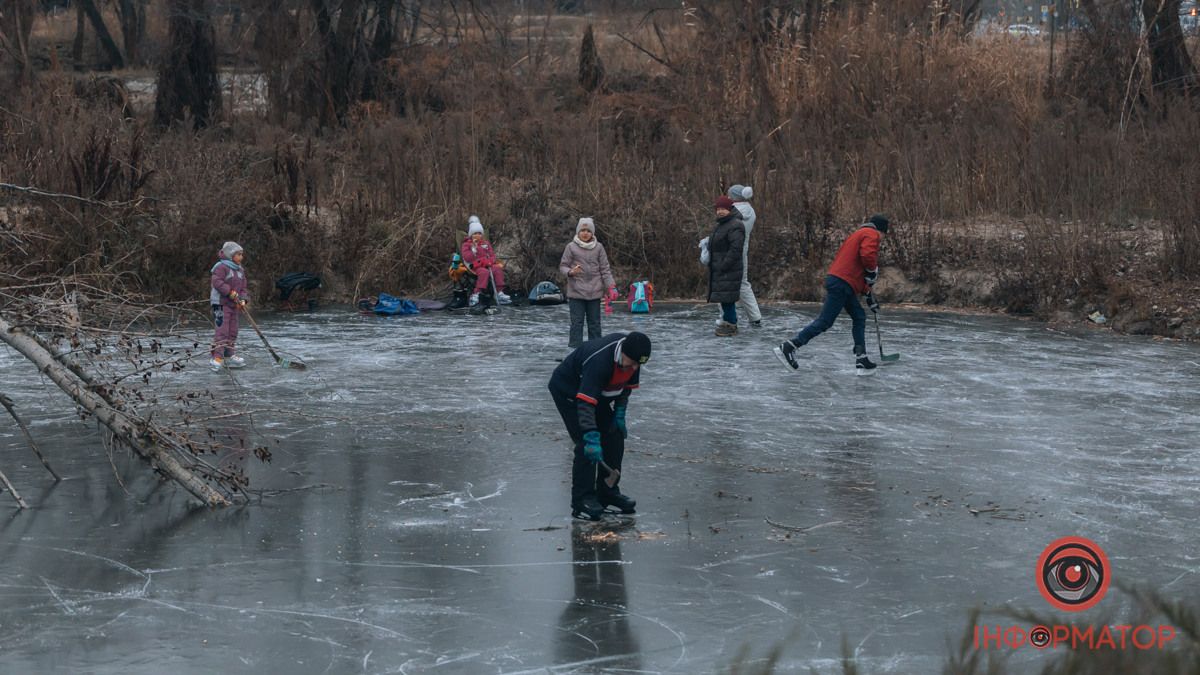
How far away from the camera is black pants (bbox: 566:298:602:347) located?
14984 millimetres

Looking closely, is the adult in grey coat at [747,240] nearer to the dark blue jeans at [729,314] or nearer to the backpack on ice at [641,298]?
the dark blue jeans at [729,314]

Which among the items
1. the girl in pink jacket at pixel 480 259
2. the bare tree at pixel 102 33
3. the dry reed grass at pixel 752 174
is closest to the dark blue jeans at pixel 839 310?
the dry reed grass at pixel 752 174

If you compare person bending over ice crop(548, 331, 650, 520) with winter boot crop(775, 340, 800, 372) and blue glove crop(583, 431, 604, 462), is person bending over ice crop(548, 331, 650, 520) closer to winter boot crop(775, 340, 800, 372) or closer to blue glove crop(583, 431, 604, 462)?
blue glove crop(583, 431, 604, 462)

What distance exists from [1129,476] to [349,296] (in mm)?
13513

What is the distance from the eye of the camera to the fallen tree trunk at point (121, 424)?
8.79m

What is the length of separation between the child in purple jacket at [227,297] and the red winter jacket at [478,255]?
16.7 feet

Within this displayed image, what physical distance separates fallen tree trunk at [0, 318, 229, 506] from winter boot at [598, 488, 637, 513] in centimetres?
247

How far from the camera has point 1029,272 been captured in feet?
60.8

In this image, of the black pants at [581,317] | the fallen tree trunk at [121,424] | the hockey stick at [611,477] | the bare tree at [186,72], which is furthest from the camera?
the bare tree at [186,72]

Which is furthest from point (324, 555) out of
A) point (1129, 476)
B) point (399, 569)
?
point (1129, 476)

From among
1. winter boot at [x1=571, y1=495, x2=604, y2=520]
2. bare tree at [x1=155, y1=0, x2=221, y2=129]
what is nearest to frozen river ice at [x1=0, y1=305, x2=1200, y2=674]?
winter boot at [x1=571, y1=495, x2=604, y2=520]

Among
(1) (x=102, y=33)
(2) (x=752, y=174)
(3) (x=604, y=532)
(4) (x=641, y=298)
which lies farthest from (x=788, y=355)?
(1) (x=102, y=33)

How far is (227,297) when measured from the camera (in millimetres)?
14008

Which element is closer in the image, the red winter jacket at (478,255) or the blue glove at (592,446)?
the blue glove at (592,446)
